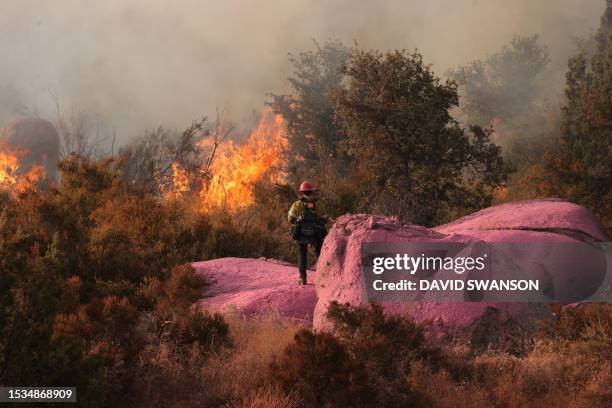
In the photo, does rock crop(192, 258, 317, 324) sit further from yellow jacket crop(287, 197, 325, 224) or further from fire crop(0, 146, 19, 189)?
fire crop(0, 146, 19, 189)

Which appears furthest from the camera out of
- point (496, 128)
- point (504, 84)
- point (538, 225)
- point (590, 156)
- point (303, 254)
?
point (504, 84)

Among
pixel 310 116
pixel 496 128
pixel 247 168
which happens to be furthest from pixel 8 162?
pixel 496 128

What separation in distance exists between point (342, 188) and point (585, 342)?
44.7 feet

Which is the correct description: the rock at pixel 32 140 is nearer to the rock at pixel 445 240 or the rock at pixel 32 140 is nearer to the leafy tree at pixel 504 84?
the leafy tree at pixel 504 84

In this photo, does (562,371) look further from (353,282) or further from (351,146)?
(351,146)

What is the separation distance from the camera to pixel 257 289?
36.4 feet

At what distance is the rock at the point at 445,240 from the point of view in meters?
8.19

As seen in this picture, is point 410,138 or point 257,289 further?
point 410,138

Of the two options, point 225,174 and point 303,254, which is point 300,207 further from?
point 225,174

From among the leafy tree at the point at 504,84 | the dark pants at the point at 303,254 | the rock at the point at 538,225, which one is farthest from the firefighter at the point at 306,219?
the leafy tree at the point at 504,84

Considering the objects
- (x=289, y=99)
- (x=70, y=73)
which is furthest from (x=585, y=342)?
(x=70, y=73)

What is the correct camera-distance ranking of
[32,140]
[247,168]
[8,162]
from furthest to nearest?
[32,140], [8,162], [247,168]

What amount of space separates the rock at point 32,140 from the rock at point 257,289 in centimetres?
4153

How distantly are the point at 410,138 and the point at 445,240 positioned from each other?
9.89 m
